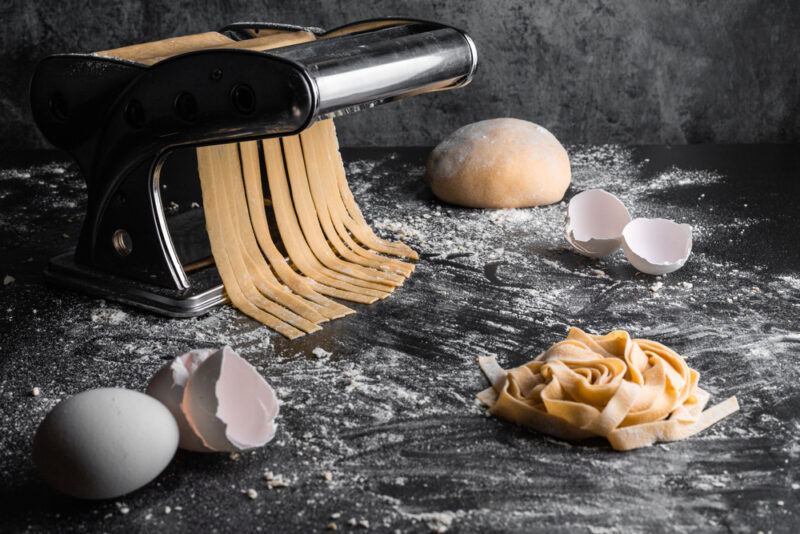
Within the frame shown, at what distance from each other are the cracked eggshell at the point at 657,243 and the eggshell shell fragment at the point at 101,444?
1.31 meters

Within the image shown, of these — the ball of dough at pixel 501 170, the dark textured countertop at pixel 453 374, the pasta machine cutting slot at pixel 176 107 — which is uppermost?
the pasta machine cutting slot at pixel 176 107

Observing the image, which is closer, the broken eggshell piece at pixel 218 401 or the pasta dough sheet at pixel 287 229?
the broken eggshell piece at pixel 218 401

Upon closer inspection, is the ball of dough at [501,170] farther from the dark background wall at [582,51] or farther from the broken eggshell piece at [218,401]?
the broken eggshell piece at [218,401]

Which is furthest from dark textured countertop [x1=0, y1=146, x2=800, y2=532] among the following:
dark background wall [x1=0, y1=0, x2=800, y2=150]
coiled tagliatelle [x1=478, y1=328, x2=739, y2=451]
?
dark background wall [x1=0, y1=0, x2=800, y2=150]

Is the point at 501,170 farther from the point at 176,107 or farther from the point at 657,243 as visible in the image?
the point at 176,107

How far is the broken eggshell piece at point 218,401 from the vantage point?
4.68ft

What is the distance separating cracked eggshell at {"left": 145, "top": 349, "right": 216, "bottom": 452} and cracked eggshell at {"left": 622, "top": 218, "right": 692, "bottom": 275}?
117cm

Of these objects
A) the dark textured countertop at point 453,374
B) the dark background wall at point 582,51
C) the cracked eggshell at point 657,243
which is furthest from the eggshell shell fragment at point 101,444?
the dark background wall at point 582,51

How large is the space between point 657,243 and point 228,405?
1.29m

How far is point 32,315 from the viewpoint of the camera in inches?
81.3

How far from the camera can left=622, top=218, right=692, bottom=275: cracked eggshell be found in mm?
2242

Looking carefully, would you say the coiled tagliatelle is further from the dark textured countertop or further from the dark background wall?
the dark background wall

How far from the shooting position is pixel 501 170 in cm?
272

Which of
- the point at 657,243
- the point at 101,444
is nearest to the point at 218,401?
the point at 101,444
